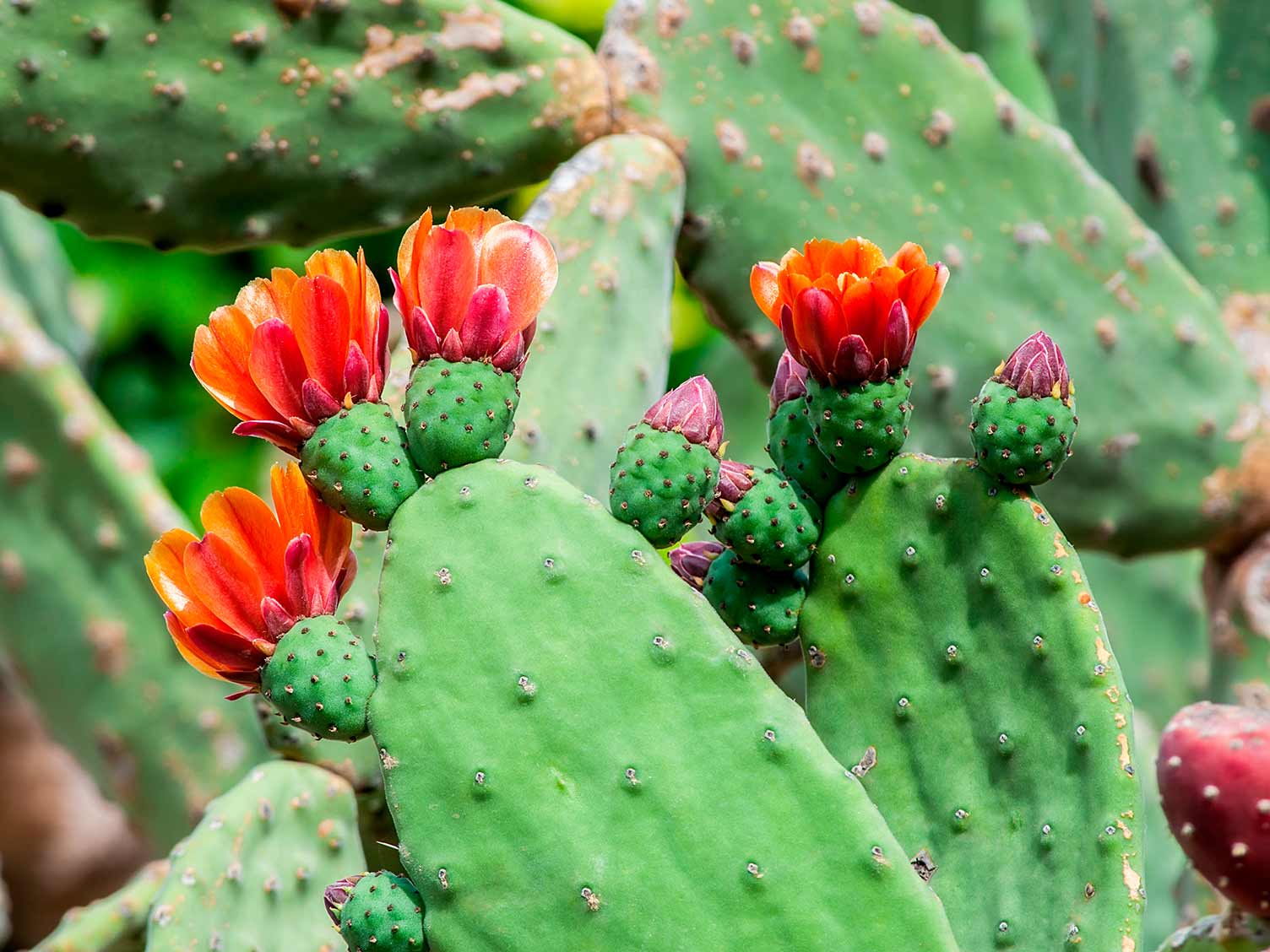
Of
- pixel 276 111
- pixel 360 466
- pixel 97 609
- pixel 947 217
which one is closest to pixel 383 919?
pixel 360 466

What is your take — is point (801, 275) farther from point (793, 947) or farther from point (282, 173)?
point (282, 173)

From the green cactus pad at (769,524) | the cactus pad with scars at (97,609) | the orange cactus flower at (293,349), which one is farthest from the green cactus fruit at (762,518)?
the cactus pad with scars at (97,609)

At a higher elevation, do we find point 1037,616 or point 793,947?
point 1037,616

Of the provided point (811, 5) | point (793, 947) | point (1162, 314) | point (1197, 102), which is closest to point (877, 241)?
point (811, 5)

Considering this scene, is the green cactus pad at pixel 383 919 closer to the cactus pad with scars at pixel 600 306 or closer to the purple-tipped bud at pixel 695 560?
the purple-tipped bud at pixel 695 560

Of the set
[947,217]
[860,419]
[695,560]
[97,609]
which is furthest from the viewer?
[97,609]

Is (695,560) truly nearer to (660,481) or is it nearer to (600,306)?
(660,481)
